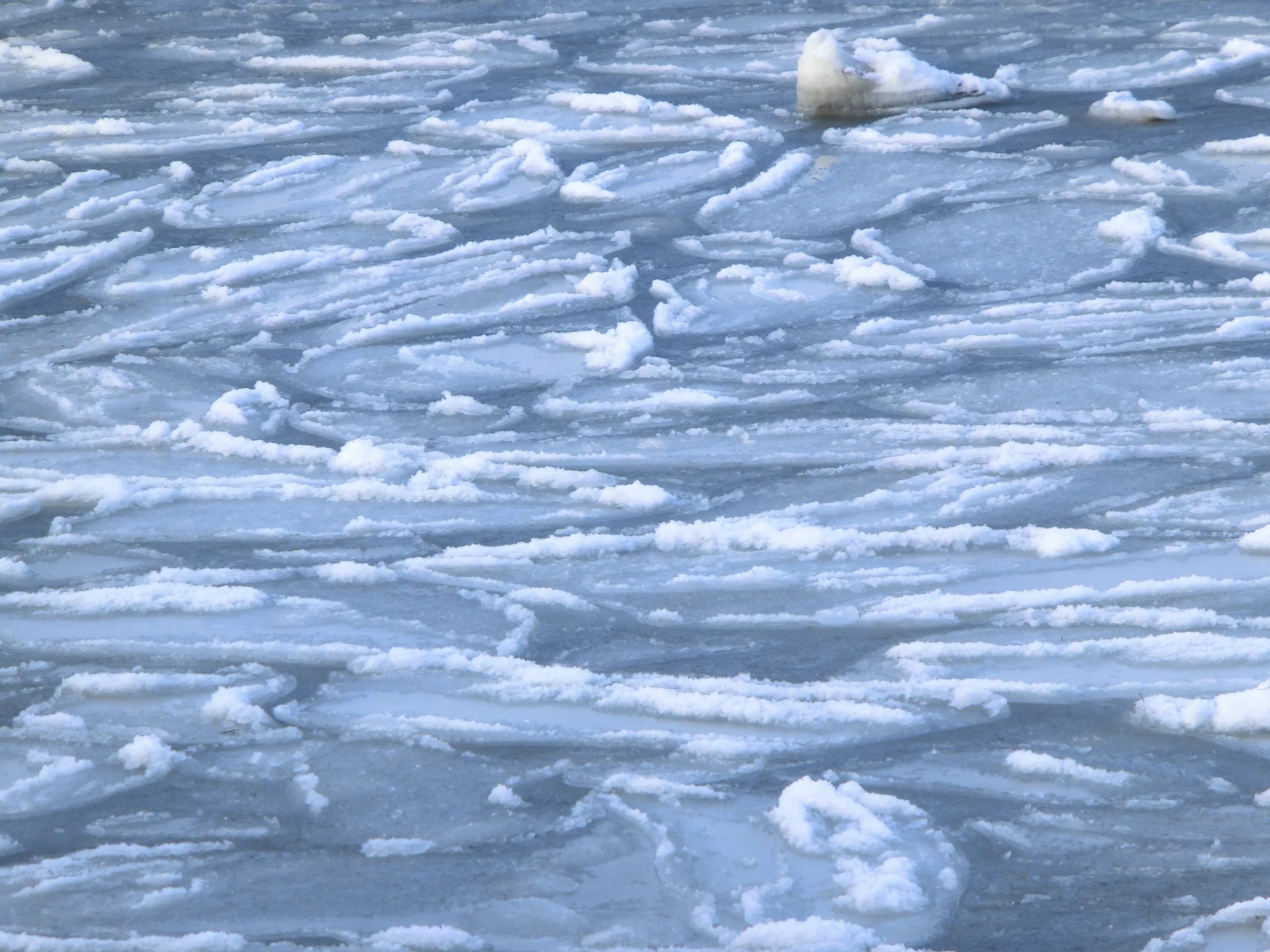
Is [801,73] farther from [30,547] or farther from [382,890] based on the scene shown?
[382,890]

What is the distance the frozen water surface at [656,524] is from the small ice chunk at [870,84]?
15 millimetres

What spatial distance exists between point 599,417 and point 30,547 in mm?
1064

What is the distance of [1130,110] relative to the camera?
444 cm

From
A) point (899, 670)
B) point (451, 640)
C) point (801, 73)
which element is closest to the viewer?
point (899, 670)

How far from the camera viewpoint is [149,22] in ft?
21.9

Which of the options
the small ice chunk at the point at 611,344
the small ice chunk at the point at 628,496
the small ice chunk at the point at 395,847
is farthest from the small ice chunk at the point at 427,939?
Answer: the small ice chunk at the point at 611,344

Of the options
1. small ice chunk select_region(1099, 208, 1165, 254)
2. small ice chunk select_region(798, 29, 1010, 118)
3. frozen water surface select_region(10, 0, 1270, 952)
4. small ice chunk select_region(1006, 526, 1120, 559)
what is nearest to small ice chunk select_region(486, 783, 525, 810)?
frozen water surface select_region(10, 0, 1270, 952)

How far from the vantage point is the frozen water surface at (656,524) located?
173 centimetres

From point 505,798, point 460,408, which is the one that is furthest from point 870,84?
point 505,798

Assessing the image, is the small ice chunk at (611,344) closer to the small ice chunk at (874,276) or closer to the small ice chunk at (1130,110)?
the small ice chunk at (874,276)

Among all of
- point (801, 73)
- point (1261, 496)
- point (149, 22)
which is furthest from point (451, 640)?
point (149, 22)

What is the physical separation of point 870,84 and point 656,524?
267 centimetres

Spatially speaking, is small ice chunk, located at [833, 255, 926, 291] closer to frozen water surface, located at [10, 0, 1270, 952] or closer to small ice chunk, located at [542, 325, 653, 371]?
frozen water surface, located at [10, 0, 1270, 952]

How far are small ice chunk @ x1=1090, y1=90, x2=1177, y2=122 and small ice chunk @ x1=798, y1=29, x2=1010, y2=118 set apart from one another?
35 centimetres
